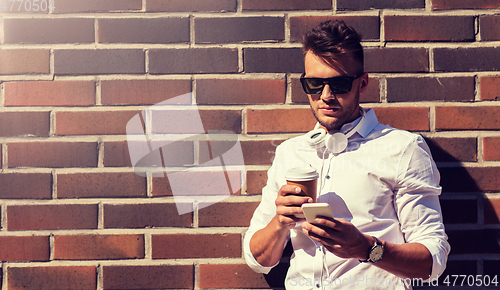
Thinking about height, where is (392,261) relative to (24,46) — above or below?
below

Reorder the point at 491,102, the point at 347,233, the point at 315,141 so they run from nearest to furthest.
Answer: the point at 347,233
the point at 315,141
the point at 491,102

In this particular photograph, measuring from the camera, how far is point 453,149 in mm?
1386

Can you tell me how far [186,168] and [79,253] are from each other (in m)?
0.60

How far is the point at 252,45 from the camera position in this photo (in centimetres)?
141

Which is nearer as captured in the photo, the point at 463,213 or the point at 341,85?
the point at 341,85

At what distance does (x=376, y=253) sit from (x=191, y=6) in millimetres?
1216

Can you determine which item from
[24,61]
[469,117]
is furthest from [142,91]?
[469,117]

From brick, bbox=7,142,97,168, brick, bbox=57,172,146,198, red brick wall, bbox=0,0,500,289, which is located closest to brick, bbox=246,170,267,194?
red brick wall, bbox=0,0,500,289

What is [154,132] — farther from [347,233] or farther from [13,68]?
[347,233]

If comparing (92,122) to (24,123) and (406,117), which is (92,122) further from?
(406,117)

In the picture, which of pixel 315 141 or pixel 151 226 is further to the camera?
pixel 151 226

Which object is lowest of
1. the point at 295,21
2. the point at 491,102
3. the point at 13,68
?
the point at 491,102

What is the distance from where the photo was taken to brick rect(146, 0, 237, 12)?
4.63ft

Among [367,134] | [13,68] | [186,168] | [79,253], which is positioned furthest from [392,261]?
[13,68]
